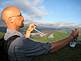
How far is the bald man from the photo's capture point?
1.10m

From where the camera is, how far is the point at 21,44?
1.11 m

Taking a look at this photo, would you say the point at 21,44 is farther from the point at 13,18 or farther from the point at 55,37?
the point at 55,37

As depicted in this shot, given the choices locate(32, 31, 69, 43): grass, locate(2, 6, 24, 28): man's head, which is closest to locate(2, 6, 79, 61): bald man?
locate(2, 6, 24, 28): man's head

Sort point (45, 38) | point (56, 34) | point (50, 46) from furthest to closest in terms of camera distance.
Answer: point (56, 34) → point (45, 38) → point (50, 46)

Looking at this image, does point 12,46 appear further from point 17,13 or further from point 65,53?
point 65,53

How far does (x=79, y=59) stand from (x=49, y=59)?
0.30m

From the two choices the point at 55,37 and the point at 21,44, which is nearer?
the point at 21,44

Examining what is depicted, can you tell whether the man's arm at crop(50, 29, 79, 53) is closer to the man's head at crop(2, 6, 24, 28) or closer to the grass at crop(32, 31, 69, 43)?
A: the man's head at crop(2, 6, 24, 28)

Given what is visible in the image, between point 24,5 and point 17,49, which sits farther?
point 24,5

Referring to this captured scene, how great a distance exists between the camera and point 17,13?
1190 mm

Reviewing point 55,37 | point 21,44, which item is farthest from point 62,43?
point 55,37

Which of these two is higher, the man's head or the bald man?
the man's head

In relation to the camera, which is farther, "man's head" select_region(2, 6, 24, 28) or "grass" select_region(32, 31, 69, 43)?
"grass" select_region(32, 31, 69, 43)

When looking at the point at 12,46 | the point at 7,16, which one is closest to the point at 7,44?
the point at 12,46
